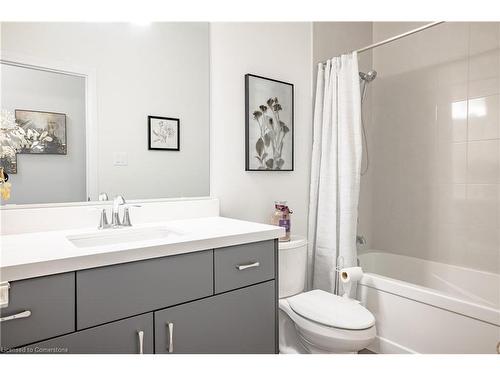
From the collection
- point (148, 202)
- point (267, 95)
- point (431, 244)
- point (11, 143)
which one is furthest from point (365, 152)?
point (11, 143)

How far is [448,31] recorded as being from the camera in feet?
7.47

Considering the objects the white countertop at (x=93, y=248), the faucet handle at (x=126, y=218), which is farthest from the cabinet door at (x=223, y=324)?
the faucet handle at (x=126, y=218)

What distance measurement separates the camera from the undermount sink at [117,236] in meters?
1.31

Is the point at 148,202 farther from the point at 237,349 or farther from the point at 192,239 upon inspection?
the point at 237,349

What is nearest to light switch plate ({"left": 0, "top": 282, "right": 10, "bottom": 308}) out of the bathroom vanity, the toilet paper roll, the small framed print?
the bathroom vanity

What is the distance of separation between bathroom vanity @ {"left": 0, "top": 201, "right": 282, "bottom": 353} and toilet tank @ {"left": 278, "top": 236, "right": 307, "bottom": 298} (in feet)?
1.14

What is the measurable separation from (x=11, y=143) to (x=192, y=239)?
0.80m

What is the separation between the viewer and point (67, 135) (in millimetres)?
1425

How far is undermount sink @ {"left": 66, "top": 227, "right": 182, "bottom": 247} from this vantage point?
1.31 metres

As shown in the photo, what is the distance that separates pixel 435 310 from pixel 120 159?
165 centimetres

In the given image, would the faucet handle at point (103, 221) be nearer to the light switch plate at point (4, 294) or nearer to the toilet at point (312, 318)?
the light switch plate at point (4, 294)

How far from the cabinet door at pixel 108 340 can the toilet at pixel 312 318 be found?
2.56 ft

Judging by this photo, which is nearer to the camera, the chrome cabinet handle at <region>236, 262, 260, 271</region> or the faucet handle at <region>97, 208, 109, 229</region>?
the chrome cabinet handle at <region>236, 262, 260, 271</region>

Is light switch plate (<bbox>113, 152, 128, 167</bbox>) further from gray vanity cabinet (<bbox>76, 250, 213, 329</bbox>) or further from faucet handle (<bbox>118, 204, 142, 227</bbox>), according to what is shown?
gray vanity cabinet (<bbox>76, 250, 213, 329</bbox>)
